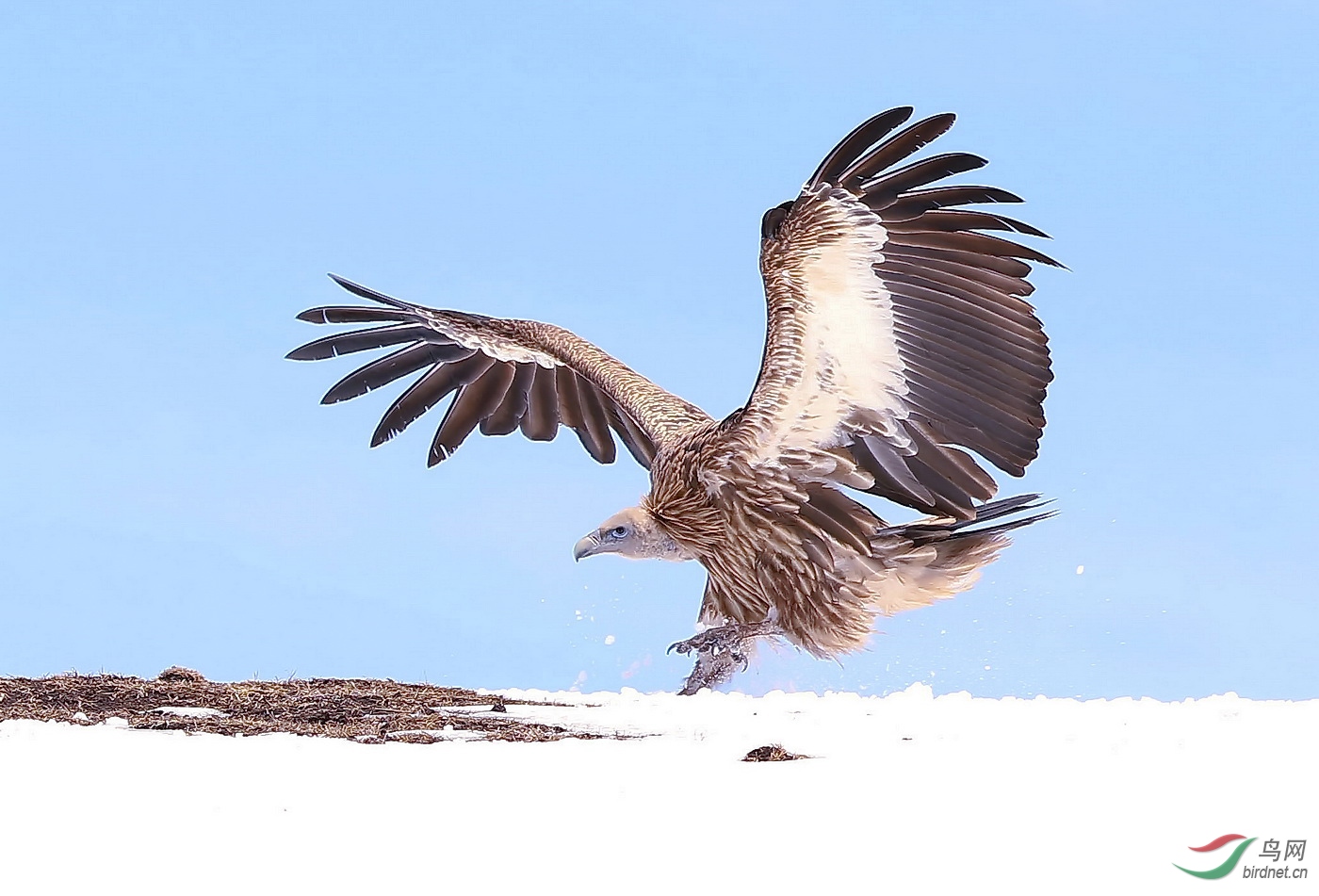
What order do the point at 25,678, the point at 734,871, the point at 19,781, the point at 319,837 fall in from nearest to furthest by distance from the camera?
the point at 734,871 < the point at 319,837 < the point at 19,781 < the point at 25,678

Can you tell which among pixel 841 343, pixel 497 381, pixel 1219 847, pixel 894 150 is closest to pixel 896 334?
pixel 841 343

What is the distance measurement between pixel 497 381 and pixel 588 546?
2.18m

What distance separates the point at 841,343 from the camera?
6.67 meters

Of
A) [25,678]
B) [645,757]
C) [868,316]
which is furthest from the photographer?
[25,678]

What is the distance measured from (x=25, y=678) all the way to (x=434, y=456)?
2.93m

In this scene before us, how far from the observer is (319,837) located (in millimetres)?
4086

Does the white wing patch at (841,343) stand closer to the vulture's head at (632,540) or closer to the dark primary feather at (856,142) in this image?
the dark primary feather at (856,142)

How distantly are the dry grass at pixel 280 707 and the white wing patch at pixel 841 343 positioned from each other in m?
1.97

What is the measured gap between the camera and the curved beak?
7625 mm

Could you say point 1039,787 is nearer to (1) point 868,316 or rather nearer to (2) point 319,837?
(2) point 319,837

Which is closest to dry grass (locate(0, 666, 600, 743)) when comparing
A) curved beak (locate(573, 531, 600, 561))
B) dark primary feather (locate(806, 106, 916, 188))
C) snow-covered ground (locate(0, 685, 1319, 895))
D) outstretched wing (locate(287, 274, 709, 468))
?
snow-covered ground (locate(0, 685, 1319, 895))

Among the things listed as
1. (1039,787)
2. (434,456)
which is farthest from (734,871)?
(434,456)
